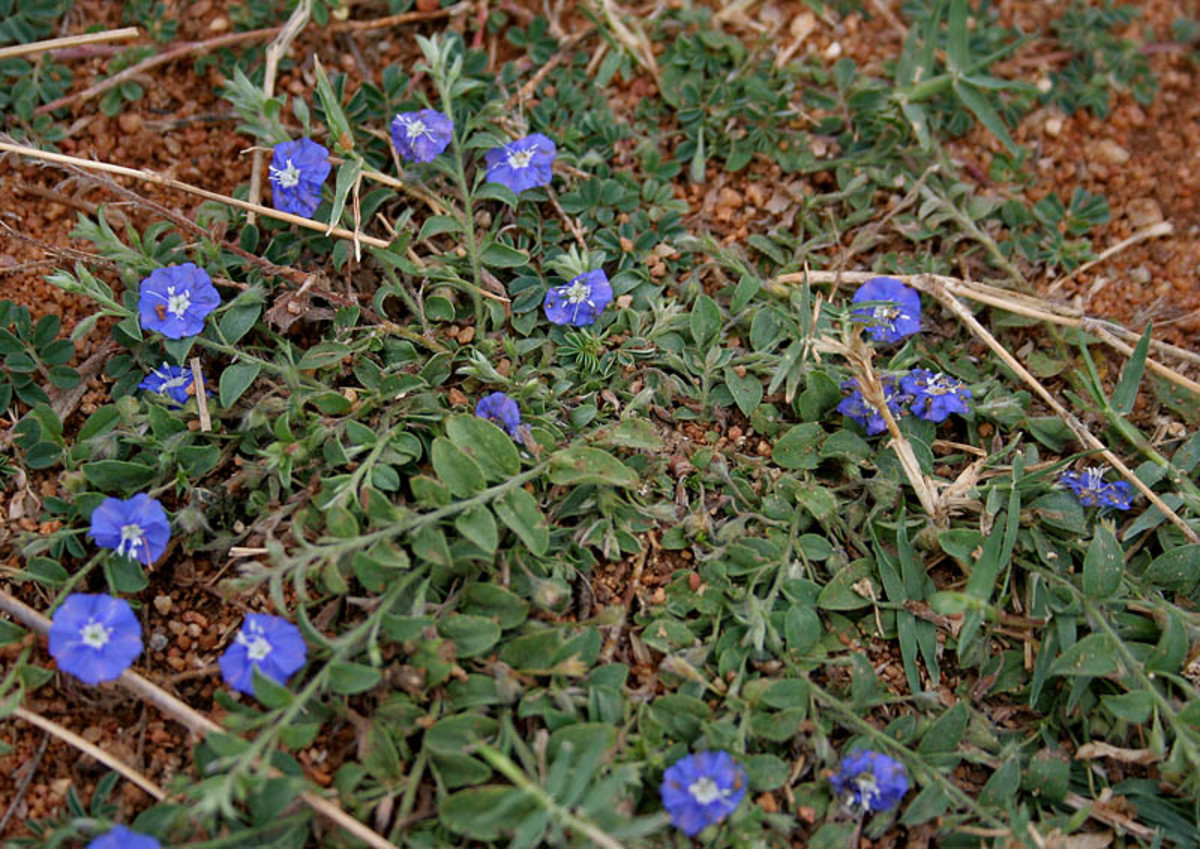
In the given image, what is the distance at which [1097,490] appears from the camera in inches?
133

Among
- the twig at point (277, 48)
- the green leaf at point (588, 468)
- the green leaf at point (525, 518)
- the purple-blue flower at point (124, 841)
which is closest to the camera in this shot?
the purple-blue flower at point (124, 841)

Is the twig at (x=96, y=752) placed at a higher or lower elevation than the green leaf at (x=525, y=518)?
lower

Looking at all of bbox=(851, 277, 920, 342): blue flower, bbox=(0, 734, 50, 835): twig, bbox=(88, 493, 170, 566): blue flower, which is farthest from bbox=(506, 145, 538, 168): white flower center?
bbox=(0, 734, 50, 835): twig

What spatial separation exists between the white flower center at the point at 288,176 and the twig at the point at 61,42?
1007 mm

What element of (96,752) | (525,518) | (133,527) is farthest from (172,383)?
(525,518)

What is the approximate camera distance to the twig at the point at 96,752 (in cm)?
281

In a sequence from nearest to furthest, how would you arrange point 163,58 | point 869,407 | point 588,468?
point 588,468, point 869,407, point 163,58

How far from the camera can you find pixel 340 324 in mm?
3488

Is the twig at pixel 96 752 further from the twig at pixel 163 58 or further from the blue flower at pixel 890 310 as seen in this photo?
the blue flower at pixel 890 310

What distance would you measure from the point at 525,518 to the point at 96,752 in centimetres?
133

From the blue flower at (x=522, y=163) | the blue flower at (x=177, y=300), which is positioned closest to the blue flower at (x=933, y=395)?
the blue flower at (x=522, y=163)

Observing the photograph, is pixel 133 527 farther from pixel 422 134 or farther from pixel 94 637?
pixel 422 134

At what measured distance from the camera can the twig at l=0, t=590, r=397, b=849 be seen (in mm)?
2660

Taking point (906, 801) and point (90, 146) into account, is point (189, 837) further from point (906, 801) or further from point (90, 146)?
point (90, 146)
